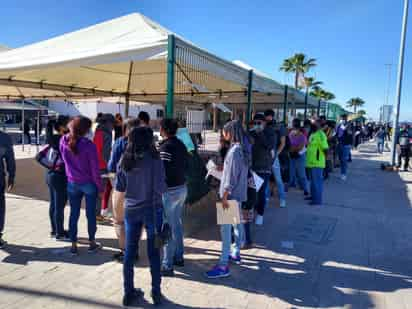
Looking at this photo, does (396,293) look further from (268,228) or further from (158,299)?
(158,299)

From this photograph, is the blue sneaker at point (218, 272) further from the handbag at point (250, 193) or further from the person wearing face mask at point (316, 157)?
the person wearing face mask at point (316, 157)

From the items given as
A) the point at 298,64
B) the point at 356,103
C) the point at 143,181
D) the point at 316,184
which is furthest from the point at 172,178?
the point at 356,103

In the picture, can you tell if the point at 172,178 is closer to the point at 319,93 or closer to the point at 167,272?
the point at 167,272

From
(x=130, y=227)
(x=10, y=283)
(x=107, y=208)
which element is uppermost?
(x=130, y=227)

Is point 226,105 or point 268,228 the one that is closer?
point 268,228

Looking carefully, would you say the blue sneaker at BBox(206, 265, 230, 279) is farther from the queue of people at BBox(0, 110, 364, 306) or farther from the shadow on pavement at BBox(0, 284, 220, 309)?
the shadow on pavement at BBox(0, 284, 220, 309)

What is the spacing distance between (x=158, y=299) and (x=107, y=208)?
2.37 metres

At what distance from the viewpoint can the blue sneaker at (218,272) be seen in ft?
10.6

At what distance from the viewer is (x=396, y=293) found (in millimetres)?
3066

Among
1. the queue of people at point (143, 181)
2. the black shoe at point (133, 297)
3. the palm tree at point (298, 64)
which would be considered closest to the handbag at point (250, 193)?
the queue of people at point (143, 181)

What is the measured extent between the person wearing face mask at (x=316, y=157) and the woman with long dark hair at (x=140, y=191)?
13.7 feet

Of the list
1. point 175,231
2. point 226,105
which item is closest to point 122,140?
point 175,231

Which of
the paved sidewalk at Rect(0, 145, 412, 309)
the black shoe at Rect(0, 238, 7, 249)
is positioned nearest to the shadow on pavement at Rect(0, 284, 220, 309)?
the paved sidewalk at Rect(0, 145, 412, 309)

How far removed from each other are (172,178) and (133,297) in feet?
3.79
